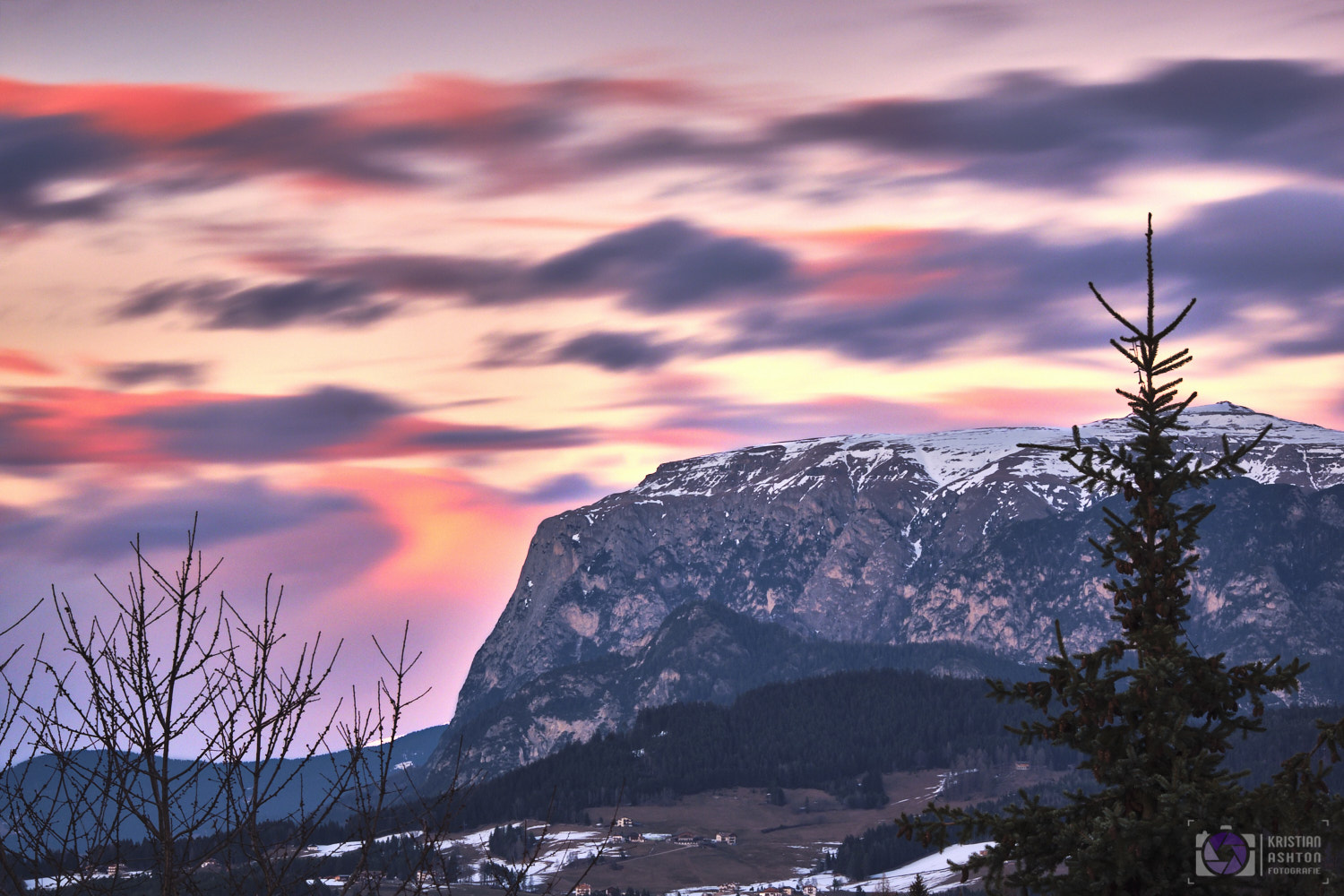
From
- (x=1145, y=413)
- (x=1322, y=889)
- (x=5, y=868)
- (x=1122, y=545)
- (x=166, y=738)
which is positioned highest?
(x=1145, y=413)

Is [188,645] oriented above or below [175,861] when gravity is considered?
above

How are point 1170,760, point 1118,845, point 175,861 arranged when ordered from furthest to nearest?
point 1170,760 → point 1118,845 → point 175,861

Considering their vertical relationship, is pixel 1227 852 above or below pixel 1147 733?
below

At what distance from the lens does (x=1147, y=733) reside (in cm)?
2944

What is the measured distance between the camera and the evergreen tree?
27562mm

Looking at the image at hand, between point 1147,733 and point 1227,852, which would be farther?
point 1147,733

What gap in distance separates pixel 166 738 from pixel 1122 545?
18.6m

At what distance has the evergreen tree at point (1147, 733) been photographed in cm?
2756

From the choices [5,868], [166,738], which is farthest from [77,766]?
[5,868]

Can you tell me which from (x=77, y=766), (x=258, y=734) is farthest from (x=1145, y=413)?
(x=77, y=766)

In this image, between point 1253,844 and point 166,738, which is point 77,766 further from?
point 1253,844

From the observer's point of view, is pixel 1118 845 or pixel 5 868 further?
pixel 1118 845

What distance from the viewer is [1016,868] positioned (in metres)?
30.8

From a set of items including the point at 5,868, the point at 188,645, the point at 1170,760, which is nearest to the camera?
the point at 5,868
